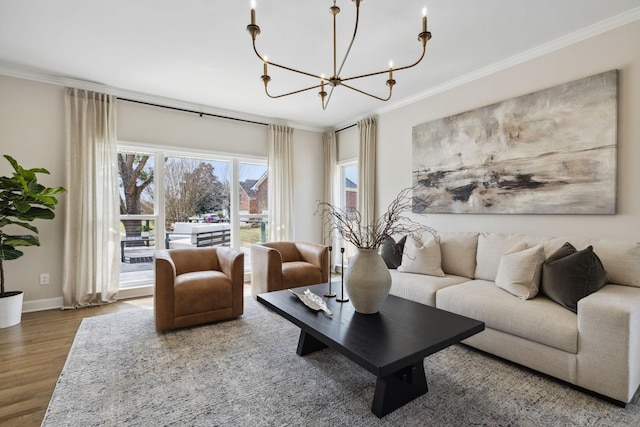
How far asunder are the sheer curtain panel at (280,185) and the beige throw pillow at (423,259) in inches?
90.9

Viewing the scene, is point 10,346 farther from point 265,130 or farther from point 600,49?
point 600,49

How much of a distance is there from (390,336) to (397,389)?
319 millimetres

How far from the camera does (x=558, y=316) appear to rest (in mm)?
1951

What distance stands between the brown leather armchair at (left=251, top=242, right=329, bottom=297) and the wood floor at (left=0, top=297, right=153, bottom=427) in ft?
4.49

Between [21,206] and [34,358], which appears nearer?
[34,358]

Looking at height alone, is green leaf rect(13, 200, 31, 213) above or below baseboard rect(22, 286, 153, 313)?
above

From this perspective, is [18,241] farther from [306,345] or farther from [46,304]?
[306,345]

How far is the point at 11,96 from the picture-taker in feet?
10.8

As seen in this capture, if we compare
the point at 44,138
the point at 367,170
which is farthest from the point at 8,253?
the point at 367,170

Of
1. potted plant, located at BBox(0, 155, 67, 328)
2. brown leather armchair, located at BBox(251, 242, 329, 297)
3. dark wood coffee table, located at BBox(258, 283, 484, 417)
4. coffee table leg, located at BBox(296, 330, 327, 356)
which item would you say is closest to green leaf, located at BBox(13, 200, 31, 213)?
potted plant, located at BBox(0, 155, 67, 328)

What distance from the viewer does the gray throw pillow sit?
2.01m

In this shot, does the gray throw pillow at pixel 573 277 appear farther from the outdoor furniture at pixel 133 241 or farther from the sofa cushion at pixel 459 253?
the outdoor furniture at pixel 133 241

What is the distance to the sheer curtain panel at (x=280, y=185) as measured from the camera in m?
4.97

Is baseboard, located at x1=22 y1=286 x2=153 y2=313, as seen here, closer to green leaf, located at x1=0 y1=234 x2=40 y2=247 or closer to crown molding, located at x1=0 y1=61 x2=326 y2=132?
green leaf, located at x1=0 y1=234 x2=40 y2=247
